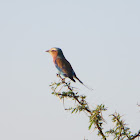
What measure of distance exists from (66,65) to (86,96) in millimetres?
3375

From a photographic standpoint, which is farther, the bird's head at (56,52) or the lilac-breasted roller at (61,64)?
the bird's head at (56,52)

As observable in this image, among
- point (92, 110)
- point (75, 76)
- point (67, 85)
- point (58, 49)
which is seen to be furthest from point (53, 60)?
point (92, 110)

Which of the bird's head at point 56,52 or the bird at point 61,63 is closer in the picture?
the bird at point 61,63

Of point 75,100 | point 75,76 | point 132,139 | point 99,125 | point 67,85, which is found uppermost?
point 75,76

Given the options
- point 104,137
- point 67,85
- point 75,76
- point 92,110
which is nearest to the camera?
point 104,137

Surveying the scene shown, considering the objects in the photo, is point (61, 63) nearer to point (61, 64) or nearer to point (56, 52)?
point (61, 64)

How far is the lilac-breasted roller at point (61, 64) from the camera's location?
7681 mm

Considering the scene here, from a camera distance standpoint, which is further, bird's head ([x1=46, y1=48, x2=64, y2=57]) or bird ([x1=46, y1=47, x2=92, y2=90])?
bird's head ([x1=46, y1=48, x2=64, y2=57])

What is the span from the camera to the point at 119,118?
15.4ft

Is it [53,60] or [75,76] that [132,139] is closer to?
[75,76]

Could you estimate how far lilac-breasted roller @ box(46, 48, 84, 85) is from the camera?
7681mm

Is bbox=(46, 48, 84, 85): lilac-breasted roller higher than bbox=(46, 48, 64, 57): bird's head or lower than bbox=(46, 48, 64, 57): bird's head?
lower

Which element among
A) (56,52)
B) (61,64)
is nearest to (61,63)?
(61,64)

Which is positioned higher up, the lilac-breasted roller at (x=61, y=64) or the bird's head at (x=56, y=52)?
the bird's head at (x=56, y=52)
